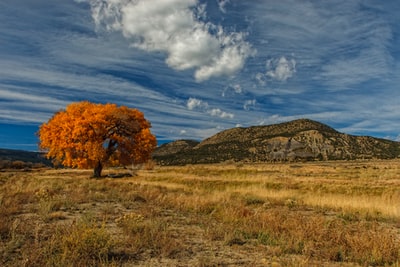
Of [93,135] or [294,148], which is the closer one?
[93,135]

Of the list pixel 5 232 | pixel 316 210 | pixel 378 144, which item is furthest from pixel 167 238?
pixel 378 144

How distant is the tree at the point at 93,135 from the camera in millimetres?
32594

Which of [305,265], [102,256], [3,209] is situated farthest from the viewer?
[3,209]

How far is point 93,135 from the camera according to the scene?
33.2 meters

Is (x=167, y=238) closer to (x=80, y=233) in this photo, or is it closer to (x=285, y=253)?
(x=80, y=233)

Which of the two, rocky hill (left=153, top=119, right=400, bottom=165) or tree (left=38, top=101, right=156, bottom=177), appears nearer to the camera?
tree (left=38, top=101, right=156, bottom=177)

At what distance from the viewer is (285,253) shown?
23.5 feet

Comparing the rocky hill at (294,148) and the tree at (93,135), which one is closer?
the tree at (93,135)

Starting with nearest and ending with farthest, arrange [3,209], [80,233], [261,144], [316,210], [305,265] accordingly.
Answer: [305,265], [80,233], [3,209], [316,210], [261,144]

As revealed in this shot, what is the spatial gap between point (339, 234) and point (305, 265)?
9.75 ft

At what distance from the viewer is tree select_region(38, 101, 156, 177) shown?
32594mm

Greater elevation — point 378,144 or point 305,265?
point 378,144

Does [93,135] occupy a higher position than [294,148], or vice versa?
[294,148]

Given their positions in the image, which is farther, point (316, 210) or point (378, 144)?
point (378, 144)
